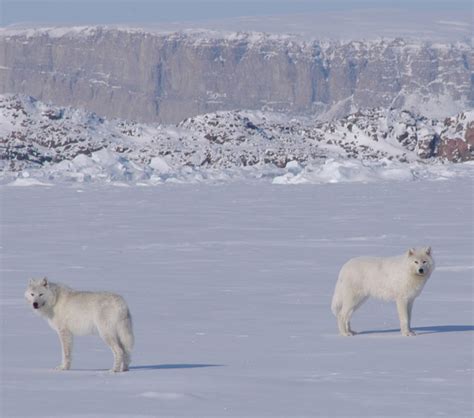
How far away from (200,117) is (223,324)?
93358 millimetres

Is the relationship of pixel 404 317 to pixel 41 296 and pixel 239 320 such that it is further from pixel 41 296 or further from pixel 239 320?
pixel 41 296

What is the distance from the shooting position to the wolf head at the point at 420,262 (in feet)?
35.6

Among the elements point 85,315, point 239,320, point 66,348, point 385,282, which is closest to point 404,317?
point 385,282

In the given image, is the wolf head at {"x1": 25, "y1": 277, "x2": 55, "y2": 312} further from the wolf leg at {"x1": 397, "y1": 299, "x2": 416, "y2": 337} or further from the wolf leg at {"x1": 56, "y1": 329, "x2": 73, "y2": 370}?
the wolf leg at {"x1": 397, "y1": 299, "x2": 416, "y2": 337}

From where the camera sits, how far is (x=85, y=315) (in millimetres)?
9141

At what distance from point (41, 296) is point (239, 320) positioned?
9.42 ft

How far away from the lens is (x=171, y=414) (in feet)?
23.7

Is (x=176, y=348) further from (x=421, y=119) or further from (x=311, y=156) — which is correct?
(x=421, y=119)

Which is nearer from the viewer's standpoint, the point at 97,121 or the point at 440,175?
the point at 440,175

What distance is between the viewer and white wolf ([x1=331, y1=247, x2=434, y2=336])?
429 inches

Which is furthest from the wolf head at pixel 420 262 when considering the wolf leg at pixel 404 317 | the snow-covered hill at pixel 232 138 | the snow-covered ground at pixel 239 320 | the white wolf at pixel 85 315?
the snow-covered hill at pixel 232 138

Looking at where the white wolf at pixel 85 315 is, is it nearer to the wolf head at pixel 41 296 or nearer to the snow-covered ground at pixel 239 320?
the wolf head at pixel 41 296

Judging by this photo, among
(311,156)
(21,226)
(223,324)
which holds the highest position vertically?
(223,324)

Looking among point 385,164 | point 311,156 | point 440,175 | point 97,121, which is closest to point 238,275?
point 440,175
